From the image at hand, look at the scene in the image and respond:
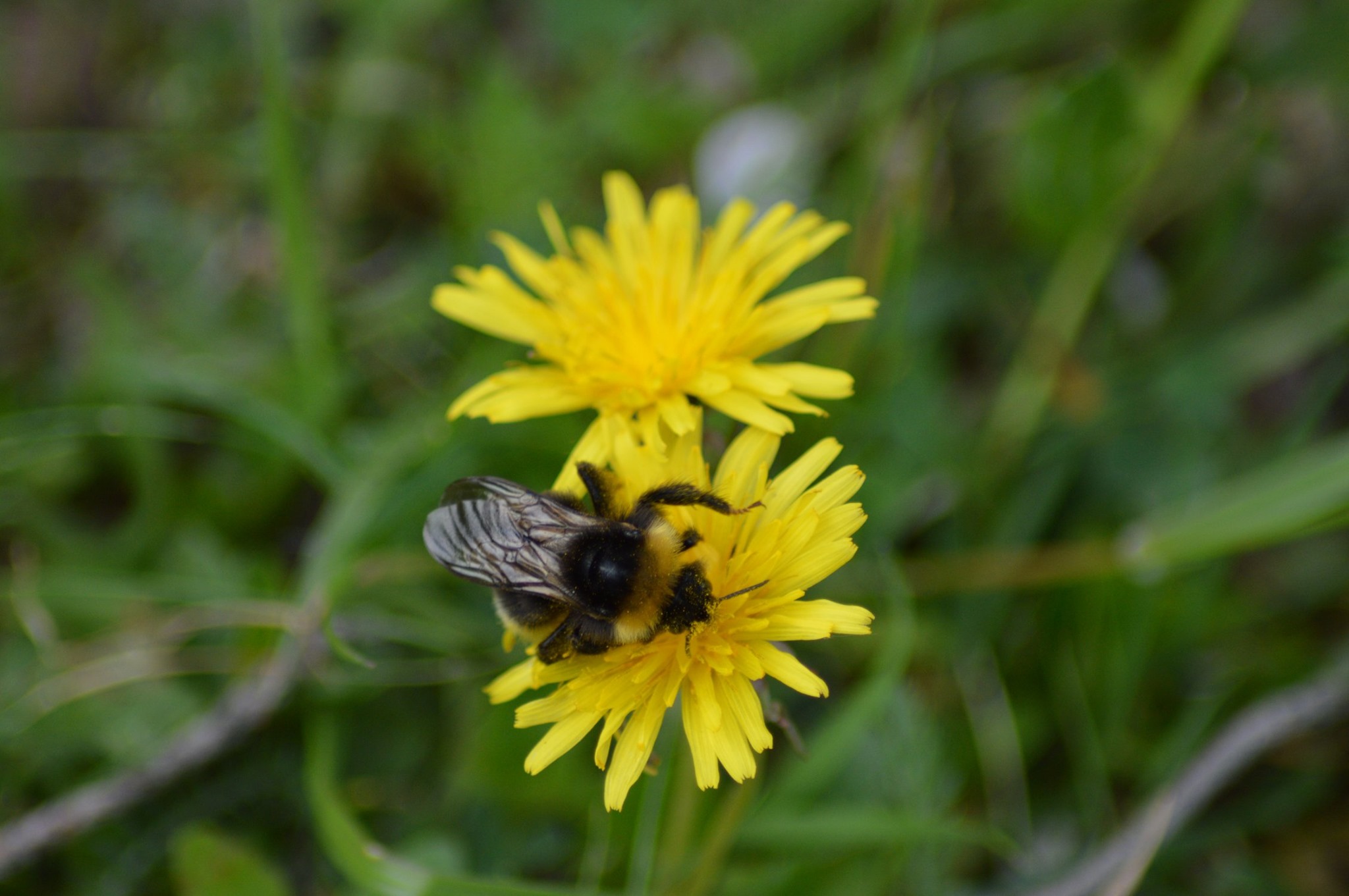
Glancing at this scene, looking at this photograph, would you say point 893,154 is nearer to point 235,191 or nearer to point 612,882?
point 612,882

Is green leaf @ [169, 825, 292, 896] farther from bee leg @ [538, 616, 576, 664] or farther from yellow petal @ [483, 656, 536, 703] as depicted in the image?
bee leg @ [538, 616, 576, 664]

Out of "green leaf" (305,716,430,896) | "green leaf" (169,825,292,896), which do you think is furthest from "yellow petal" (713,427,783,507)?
"green leaf" (169,825,292,896)

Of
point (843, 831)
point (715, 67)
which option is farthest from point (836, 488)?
point (715, 67)

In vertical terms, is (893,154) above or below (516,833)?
above

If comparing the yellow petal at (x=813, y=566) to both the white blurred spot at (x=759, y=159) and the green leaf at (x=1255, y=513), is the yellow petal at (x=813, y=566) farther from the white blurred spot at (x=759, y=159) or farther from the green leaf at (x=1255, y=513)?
the white blurred spot at (x=759, y=159)

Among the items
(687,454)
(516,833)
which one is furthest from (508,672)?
(516,833)

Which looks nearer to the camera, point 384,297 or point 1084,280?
point 1084,280

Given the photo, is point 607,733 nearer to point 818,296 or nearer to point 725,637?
point 725,637
